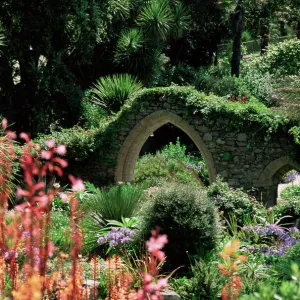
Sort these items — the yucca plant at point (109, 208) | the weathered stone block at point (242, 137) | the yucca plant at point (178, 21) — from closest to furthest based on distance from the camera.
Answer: the yucca plant at point (109, 208) → the weathered stone block at point (242, 137) → the yucca plant at point (178, 21)

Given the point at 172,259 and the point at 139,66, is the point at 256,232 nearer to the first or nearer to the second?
the point at 172,259

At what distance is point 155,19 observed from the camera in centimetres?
1956

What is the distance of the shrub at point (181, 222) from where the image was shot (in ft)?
26.4

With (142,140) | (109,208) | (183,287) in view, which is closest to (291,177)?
(142,140)

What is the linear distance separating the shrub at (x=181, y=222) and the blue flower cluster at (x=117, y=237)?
0.20 metres

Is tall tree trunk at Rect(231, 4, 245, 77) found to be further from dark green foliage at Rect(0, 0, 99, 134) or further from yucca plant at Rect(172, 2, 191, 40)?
dark green foliage at Rect(0, 0, 99, 134)

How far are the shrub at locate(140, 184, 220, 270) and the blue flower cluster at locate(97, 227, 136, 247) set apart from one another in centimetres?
20

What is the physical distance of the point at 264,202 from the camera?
43.2 ft

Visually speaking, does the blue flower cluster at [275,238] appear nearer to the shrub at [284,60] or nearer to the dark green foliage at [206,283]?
the dark green foliage at [206,283]

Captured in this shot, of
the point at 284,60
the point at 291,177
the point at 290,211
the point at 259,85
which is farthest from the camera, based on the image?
the point at 284,60

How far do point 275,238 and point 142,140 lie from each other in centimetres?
513

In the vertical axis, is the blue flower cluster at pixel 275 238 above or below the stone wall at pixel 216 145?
below

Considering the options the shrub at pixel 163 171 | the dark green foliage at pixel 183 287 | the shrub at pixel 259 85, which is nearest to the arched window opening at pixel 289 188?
the shrub at pixel 163 171

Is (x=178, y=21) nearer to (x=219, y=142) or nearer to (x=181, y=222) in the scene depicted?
(x=219, y=142)
